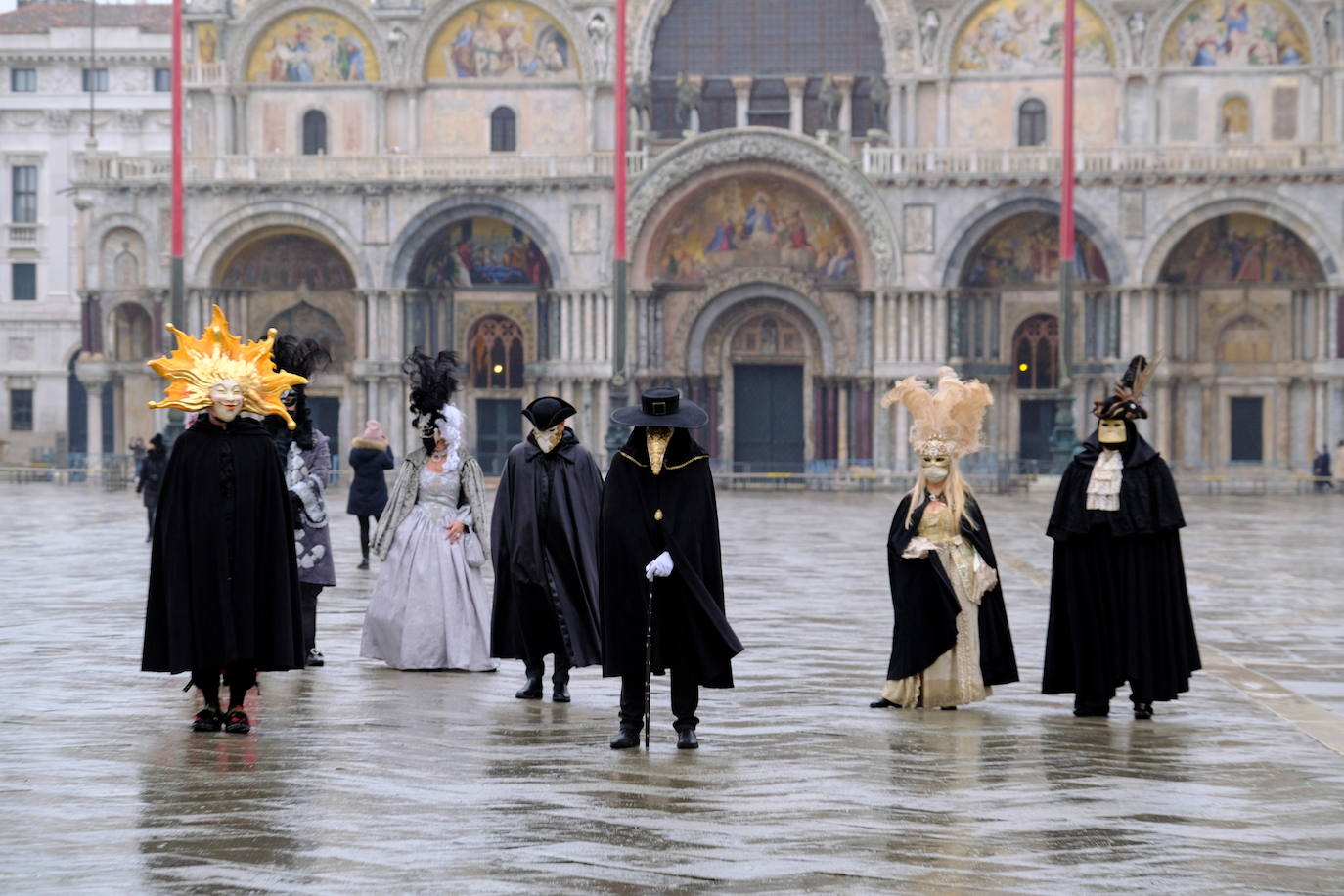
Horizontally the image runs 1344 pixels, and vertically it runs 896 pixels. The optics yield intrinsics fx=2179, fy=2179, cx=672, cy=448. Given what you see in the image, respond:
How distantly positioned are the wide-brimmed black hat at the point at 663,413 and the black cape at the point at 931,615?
1.76m

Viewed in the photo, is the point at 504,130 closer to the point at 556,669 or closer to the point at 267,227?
the point at 267,227

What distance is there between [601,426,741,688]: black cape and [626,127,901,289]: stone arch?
34000mm

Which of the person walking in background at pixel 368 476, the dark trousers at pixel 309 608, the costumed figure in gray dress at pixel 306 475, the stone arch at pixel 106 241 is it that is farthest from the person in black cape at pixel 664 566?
the stone arch at pixel 106 241

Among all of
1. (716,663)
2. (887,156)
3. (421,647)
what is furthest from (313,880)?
(887,156)

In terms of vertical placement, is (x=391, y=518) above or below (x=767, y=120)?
below

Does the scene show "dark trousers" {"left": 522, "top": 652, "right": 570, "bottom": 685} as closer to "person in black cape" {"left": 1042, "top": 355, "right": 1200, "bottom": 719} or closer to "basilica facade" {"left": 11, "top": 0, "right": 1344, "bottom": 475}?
"person in black cape" {"left": 1042, "top": 355, "right": 1200, "bottom": 719}

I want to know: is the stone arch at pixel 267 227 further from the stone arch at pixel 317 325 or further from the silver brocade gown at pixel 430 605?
the silver brocade gown at pixel 430 605

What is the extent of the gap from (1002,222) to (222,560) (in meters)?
35.8

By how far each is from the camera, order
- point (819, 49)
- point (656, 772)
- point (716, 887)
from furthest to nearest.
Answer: point (819, 49)
point (656, 772)
point (716, 887)

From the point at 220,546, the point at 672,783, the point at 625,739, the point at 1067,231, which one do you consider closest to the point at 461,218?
the point at 1067,231

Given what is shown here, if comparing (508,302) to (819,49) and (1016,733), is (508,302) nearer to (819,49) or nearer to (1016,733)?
(819,49)

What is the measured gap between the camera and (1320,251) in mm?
43719

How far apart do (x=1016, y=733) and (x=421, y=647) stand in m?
4.28

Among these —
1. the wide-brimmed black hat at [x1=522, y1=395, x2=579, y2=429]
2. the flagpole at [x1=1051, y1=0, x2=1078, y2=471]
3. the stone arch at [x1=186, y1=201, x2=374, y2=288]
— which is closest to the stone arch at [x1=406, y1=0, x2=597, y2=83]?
the stone arch at [x1=186, y1=201, x2=374, y2=288]
